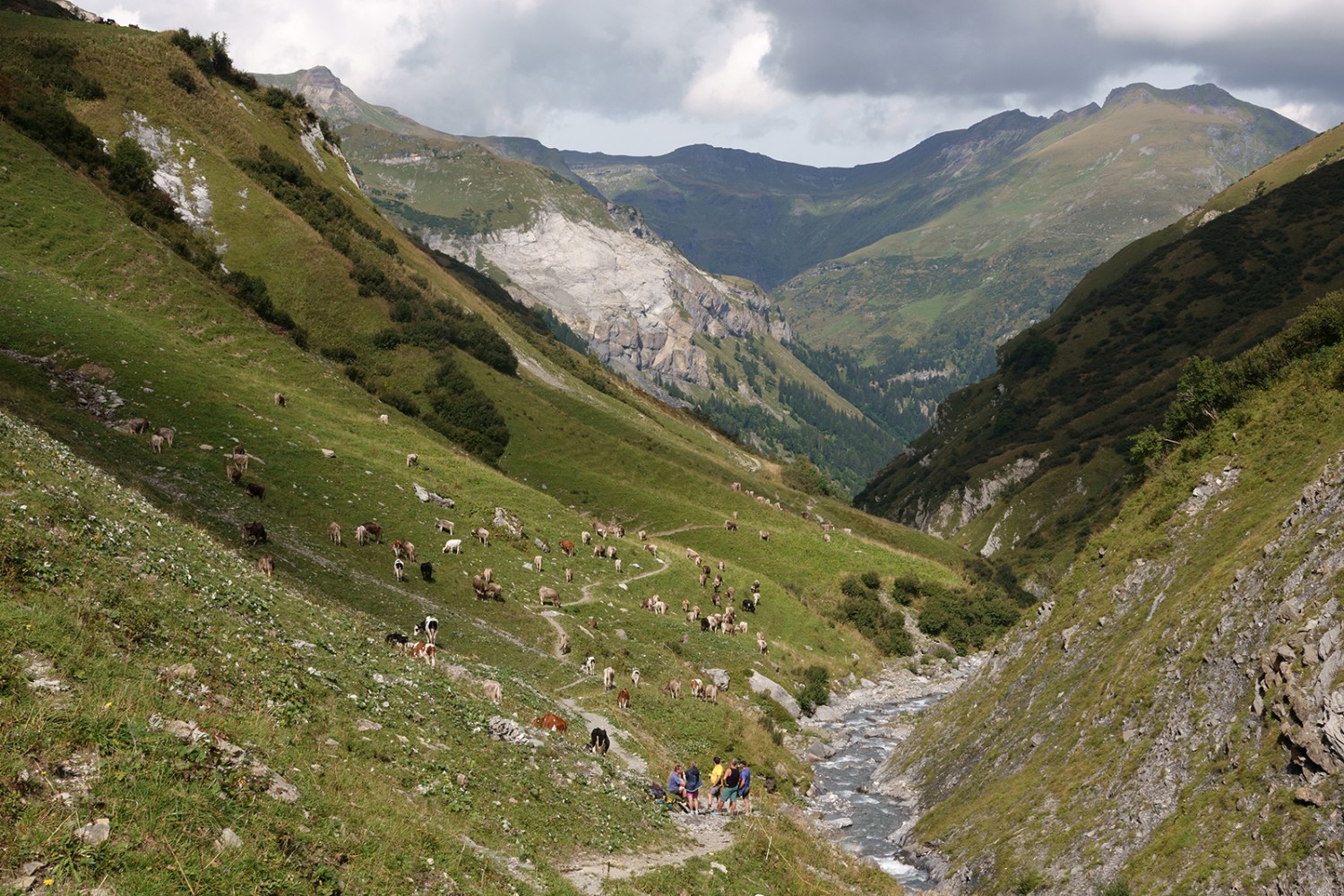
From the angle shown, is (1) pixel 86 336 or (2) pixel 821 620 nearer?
(1) pixel 86 336

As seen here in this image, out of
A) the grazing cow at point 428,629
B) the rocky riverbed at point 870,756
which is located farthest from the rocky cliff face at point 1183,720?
the grazing cow at point 428,629

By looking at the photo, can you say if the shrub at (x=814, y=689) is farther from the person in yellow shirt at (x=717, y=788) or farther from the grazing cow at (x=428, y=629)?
the grazing cow at (x=428, y=629)

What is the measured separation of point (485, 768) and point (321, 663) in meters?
5.60

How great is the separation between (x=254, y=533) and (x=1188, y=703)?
1631 inches

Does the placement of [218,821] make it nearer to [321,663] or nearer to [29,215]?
[321,663]

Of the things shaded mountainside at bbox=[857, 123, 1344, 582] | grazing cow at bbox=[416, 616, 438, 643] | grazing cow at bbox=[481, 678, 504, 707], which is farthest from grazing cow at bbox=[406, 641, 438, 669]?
shaded mountainside at bbox=[857, 123, 1344, 582]

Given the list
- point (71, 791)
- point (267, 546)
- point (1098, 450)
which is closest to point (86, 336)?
point (267, 546)

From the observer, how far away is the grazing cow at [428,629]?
131ft

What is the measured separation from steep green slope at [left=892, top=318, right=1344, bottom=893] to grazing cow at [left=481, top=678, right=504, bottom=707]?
58.8ft

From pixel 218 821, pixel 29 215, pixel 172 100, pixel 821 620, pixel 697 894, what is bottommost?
pixel 821 620

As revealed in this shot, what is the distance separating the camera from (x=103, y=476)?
3241 centimetres

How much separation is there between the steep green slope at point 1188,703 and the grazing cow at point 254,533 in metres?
34.8

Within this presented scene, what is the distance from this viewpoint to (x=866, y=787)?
46812 millimetres

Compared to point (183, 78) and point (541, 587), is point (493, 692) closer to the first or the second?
point (541, 587)
